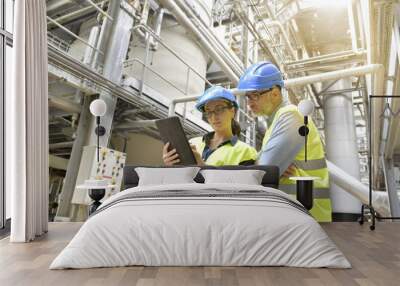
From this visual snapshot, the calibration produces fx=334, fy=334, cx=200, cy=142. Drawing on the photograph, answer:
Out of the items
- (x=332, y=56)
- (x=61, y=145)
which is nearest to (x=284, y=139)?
(x=332, y=56)

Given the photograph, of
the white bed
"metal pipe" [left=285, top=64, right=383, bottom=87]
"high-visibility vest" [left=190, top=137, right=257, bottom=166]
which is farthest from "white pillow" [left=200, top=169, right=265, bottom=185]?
"metal pipe" [left=285, top=64, right=383, bottom=87]

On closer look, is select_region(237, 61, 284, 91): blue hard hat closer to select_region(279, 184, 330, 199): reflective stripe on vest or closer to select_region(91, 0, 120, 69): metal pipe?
select_region(279, 184, 330, 199): reflective stripe on vest

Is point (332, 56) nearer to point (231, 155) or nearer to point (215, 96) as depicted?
point (215, 96)

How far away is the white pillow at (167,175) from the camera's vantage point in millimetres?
3053

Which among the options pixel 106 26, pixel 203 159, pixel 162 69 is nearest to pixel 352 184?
pixel 203 159

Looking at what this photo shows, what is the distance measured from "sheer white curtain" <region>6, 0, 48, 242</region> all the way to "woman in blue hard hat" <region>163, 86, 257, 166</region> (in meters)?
1.49

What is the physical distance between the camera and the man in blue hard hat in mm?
3164

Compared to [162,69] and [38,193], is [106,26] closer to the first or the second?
[162,69]

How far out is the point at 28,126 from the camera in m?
2.60

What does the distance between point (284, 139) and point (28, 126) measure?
7.25ft

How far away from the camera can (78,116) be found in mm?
5305

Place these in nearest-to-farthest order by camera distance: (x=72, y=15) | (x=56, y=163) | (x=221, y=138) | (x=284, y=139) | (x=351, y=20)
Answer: (x=284, y=139) < (x=221, y=138) < (x=351, y=20) < (x=72, y=15) < (x=56, y=163)

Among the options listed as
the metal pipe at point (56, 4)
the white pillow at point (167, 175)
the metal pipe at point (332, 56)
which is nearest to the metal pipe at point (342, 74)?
the metal pipe at point (332, 56)

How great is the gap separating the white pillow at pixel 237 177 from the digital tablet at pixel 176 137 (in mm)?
376
